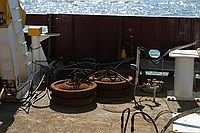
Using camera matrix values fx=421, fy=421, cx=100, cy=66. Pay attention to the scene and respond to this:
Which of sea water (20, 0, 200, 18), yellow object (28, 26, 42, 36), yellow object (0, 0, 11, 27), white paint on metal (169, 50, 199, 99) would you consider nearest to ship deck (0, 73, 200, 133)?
white paint on metal (169, 50, 199, 99)

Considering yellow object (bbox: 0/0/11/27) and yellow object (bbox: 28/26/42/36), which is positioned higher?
Answer: yellow object (bbox: 0/0/11/27)

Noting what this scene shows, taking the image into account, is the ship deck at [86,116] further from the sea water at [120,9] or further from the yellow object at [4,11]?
the sea water at [120,9]

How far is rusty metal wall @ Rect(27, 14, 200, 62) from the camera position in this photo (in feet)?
31.4

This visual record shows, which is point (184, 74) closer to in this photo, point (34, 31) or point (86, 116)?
point (86, 116)

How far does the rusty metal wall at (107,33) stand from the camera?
377 inches

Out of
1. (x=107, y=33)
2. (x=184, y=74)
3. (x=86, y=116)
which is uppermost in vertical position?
(x=107, y=33)

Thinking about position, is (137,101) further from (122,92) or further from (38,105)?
(38,105)

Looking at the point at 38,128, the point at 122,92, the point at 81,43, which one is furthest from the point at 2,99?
the point at 81,43

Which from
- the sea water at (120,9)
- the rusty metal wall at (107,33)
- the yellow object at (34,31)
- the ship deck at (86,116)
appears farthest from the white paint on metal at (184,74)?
the sea water at (120,9)

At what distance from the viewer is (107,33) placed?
982 cm

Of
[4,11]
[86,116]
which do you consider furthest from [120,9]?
[86,116]

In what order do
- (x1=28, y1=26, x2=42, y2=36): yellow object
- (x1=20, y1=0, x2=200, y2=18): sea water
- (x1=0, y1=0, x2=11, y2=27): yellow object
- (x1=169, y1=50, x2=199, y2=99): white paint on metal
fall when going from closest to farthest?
(x1=0, y1=0, x2=11, y2=27): yellow object < (x1=169, y1=50, x2=199, y2=99): white paint on metal < (x1=28, y1=26, x2=42, y2=36): yellow object < (x1=20, y1=0, x2=200, y2=18): sea water

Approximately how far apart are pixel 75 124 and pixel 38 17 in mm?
4370

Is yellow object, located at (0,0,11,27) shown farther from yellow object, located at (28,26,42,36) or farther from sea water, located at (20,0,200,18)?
sea water, located at (20,0,200,18)
